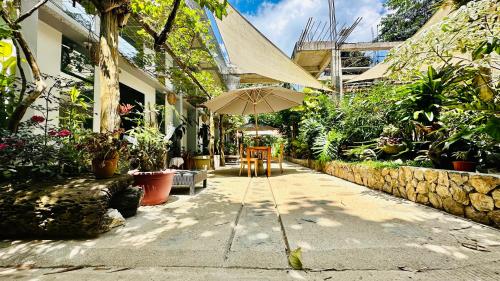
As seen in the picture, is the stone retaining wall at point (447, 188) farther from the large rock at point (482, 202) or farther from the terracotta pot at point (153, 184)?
the terracotta pot at point (153, 184)

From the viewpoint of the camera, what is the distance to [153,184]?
307cm

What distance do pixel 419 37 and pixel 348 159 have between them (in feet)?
10.0

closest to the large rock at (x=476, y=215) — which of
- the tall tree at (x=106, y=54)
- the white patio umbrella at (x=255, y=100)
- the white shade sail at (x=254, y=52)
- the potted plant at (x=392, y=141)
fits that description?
the potted plant at (x=392, y=141)

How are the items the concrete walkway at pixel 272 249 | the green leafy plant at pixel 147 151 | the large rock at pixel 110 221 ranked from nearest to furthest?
the concrete walkway at pixel 272 249
the large rock at pixel 110 221
the green leafy plant at pixel 147 151

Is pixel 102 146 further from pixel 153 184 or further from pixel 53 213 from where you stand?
pixel 153 184

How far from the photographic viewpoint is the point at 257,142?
6.70 meters

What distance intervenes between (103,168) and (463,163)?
3.73 m

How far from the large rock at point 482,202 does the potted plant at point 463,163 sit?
443mm

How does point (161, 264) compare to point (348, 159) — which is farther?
point (348, 159)

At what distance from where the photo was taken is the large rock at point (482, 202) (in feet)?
6.72

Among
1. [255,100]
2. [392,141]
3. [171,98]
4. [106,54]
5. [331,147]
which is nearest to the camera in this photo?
[106,54]

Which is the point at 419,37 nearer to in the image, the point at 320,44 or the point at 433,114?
the point at 433,114

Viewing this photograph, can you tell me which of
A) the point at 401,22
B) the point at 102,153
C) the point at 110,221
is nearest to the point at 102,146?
the point at 102,153

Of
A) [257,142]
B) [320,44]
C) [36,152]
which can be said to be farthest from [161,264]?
[320,44]
